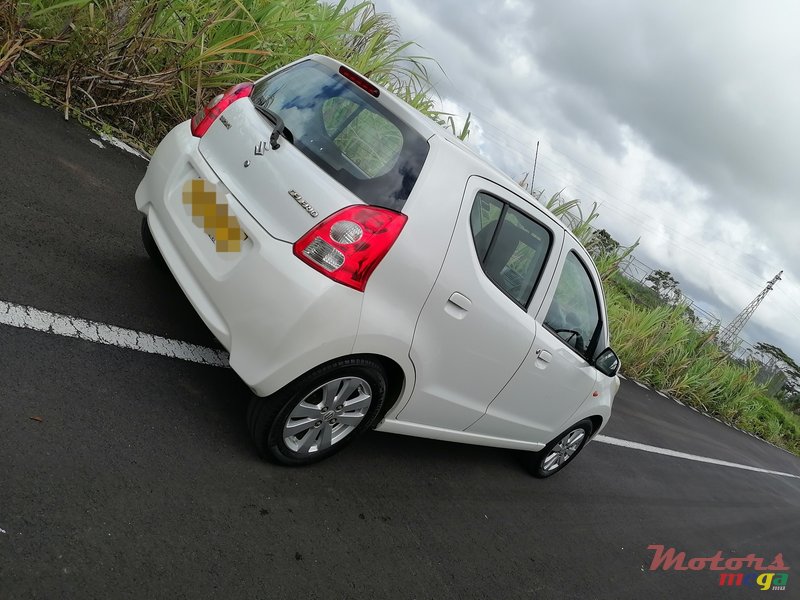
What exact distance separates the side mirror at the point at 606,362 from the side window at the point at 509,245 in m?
1.04

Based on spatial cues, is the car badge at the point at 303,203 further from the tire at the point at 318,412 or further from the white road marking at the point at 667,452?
the white road marking at the point at 667,452

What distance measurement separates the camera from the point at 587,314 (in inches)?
174

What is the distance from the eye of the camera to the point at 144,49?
5789 mm

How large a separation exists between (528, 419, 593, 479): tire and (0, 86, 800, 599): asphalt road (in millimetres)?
137

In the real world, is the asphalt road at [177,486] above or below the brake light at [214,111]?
below

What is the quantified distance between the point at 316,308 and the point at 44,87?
4.38 m

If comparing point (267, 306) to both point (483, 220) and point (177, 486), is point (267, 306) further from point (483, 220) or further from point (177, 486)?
point (483, 220)

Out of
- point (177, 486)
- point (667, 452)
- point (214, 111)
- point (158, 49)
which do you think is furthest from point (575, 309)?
point (667, 452)

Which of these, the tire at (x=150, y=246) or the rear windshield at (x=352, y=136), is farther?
the tire at (x=150, y=246)

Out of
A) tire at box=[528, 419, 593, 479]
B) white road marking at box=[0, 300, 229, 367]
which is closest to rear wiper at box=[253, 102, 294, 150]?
white road marking at box=[0, 300, 229, 367]

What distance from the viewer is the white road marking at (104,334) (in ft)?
10.3

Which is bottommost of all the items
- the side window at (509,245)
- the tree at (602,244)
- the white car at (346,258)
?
the white car at (346,258)

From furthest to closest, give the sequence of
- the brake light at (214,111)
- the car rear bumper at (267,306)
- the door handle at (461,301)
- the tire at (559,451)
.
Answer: the tire at (559,451) < the brake light at (214,111) < the door handle at (461,301) < the car rear bumper at (267,306)

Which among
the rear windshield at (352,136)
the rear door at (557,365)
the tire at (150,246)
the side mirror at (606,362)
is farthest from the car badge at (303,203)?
the side mirror at (606,362)
